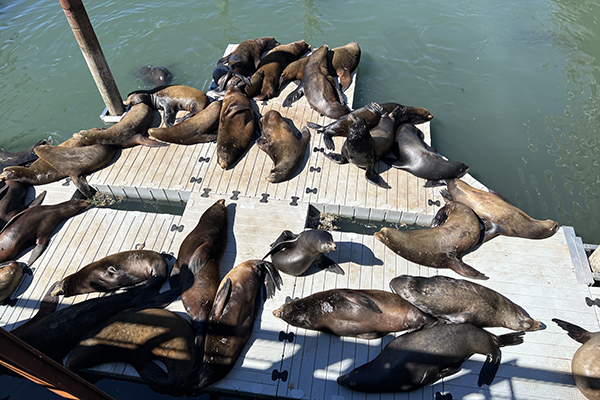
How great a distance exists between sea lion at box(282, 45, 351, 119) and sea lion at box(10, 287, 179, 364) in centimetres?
561

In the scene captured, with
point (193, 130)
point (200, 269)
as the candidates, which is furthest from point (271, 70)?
point (200, 269)

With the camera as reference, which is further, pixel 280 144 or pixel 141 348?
pixel 280 144

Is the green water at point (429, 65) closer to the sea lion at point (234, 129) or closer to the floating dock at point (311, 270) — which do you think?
the floating dock at point (311, 270)

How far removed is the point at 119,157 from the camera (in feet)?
26.0

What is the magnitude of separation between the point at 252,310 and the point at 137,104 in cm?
631

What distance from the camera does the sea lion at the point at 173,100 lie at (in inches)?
349

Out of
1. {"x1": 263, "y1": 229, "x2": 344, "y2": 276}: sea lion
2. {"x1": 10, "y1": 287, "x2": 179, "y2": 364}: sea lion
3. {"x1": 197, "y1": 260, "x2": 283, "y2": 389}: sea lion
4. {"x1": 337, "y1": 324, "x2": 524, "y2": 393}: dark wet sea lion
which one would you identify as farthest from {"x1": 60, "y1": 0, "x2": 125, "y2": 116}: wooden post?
{"x1": 337, "y1": 324, "x2": 524, "y2": 393}: dark wet sea lion

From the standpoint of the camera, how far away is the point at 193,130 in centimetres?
809

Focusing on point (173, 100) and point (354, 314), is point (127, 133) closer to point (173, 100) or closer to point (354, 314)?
point (173, 100)

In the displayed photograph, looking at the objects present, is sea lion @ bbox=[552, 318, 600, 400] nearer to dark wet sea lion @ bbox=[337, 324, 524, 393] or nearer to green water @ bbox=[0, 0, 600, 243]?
dark wet sea lion @ bbox=[337, 324, 524, 393]

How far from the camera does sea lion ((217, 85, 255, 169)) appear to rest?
753cm

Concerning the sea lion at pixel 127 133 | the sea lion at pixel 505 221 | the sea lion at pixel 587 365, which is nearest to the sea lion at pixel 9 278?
the sea lion at pixel 127 133

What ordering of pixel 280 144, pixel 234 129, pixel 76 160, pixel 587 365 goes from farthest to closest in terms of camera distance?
pixel 234 129 → pixel 280 144 → pixel 76 160 → pixel 587 365

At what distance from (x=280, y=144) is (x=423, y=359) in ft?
16.1
